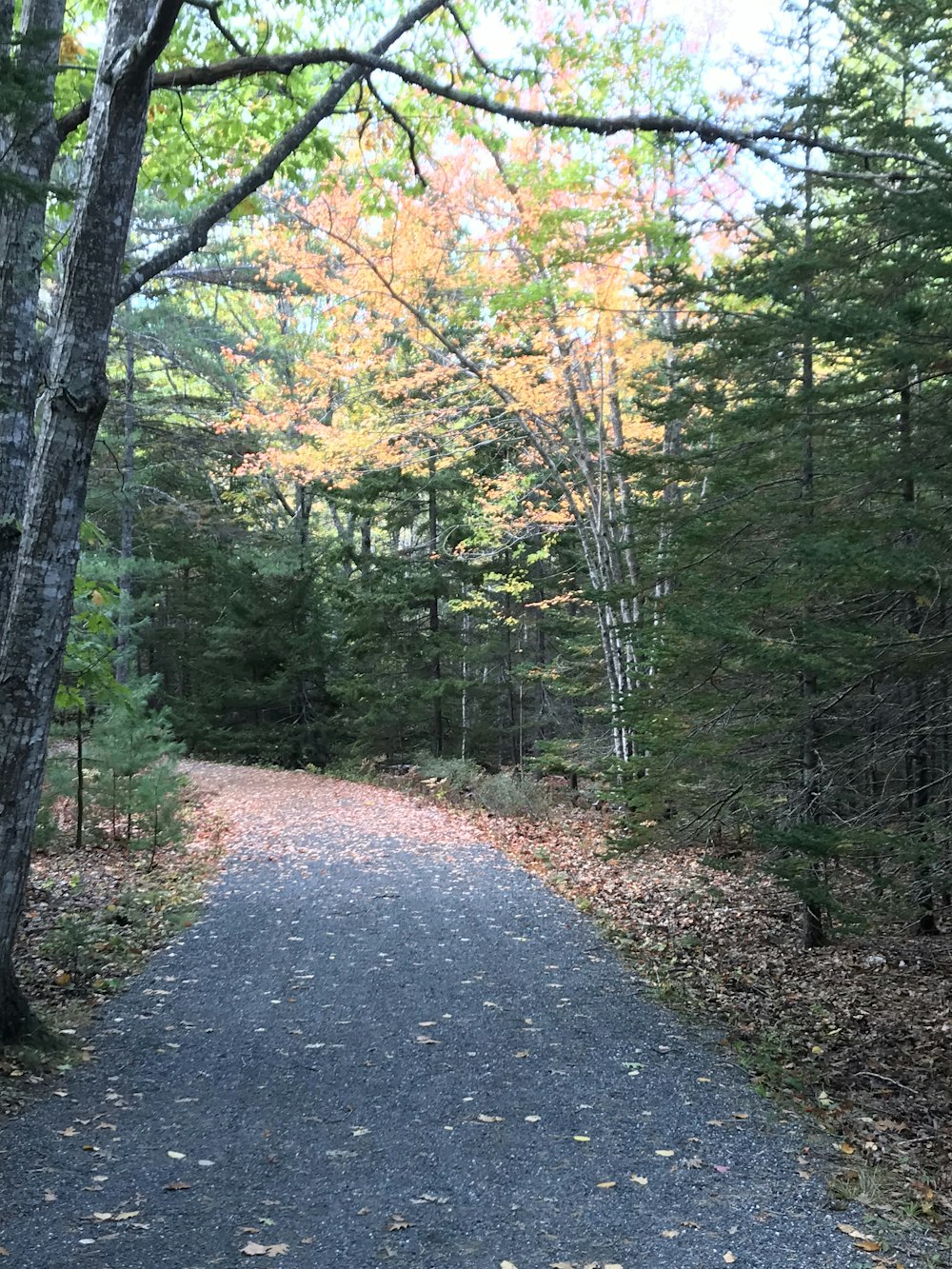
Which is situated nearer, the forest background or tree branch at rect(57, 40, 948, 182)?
tree branch at rect(57, 40, 948, 182)

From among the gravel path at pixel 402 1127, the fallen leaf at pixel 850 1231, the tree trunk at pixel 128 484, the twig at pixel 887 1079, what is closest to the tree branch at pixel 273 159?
the gravel path at pixel 402 1127

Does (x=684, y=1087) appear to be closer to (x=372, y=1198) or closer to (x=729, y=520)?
(x=372, y=1198)

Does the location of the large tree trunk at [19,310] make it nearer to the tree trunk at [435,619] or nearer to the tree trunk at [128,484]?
the tree trunk at [128,484]

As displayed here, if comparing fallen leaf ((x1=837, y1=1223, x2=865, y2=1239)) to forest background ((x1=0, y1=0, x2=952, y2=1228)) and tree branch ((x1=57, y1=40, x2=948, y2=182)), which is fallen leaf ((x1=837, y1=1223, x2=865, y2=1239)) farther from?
tree branch ((x1=57, y1=40, x2=948, y2=182))

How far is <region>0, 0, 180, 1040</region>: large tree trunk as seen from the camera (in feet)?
15.3

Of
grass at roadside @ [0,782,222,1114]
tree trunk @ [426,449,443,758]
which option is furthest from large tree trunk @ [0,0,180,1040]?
tree trunk @ [426,449,443,758]

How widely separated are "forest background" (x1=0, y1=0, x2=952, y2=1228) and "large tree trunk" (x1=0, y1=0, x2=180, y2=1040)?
156 millimetres

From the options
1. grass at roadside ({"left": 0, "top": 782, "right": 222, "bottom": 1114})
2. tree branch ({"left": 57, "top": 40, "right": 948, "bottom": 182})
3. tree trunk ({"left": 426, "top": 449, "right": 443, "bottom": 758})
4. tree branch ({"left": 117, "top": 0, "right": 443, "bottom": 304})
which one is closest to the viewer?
grass at roadside ({"left": 0, "top": 782, "right": 222, "bottom": 1114})

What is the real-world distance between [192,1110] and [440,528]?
1578 centimetres

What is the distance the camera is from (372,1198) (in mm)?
3695

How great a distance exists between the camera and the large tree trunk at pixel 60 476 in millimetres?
4672

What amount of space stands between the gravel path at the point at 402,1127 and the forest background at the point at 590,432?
1777 mm

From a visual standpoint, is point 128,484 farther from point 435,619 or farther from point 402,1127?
point 402,1127

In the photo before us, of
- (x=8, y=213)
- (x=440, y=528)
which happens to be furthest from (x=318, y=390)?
(x=8, y=213)
